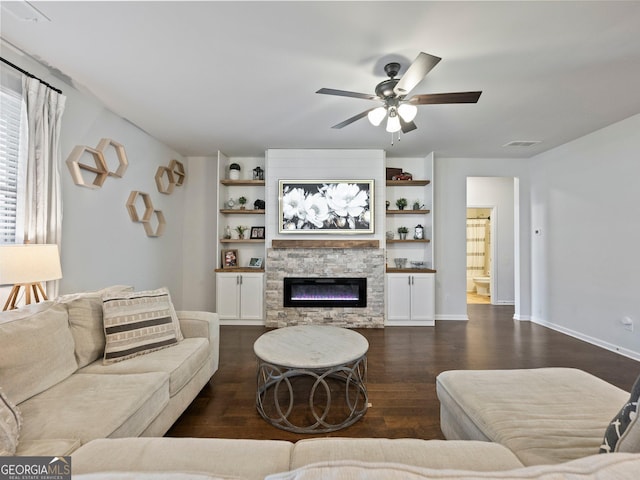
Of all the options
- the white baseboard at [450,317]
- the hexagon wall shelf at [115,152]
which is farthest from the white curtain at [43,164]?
the white baseboard at [450,317]

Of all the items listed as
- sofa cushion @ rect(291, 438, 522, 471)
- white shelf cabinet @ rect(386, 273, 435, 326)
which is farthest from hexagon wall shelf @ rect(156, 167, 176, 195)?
sofa cushion @ rect(291, 438, 522, 471)

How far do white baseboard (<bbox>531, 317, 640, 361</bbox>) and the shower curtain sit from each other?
305 cm

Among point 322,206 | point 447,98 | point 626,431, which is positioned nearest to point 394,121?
point 447,98

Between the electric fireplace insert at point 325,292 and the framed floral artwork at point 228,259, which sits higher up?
the framed floral artwork at point 228,259

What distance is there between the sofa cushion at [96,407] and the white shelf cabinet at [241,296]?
2.57 meters

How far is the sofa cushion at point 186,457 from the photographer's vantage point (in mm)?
756

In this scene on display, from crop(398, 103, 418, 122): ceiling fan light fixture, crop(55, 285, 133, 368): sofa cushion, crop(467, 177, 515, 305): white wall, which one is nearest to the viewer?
crop(55, 285, 133, 368): sofa cushion

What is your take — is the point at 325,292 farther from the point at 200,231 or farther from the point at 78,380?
the point at 78,380

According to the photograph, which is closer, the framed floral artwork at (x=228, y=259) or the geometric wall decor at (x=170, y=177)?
the geometric wall decor at (x=170, y=177)

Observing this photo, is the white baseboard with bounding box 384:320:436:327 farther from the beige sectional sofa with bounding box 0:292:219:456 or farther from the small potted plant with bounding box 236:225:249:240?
the beige sectional sofa with bounding box 0:292:219:456

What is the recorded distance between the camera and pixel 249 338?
3.66m

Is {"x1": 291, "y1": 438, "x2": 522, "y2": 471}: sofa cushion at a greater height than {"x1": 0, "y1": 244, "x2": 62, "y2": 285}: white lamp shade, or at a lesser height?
lesser

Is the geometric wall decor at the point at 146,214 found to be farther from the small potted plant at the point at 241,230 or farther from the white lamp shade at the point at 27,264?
the white lamp shade at the point at 27,264

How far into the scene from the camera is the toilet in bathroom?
663 cm
